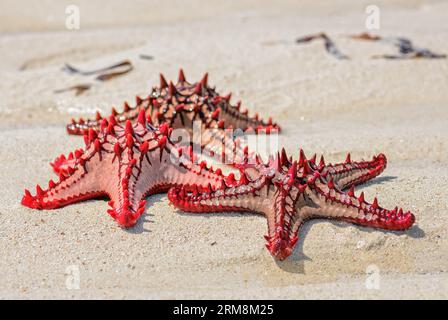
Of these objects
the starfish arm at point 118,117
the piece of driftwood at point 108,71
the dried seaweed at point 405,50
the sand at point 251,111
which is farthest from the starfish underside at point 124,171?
the dried seaweed at point 405,50

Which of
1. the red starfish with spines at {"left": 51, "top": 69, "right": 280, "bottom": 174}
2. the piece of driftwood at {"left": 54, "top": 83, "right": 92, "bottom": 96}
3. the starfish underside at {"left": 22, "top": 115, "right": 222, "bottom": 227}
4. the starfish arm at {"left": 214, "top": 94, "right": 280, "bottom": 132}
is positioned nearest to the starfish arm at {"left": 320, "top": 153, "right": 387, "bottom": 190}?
the starfish underside at {"left": 22, "top": 115, "right": 222, "bottom": 227}

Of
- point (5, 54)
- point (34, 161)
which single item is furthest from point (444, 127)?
point (5, 54)

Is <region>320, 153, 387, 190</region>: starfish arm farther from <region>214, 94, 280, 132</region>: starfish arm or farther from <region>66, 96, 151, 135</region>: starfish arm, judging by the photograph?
<region>66, 96, 151, 135</region>: starfish arm

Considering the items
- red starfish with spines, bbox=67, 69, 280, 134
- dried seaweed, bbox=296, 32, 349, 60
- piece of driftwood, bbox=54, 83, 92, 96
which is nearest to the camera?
red starfish with spines, bbox=67, 69, 280, 134

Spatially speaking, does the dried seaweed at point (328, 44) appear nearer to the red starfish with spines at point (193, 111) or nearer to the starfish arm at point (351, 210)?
the red starfish with spines at point (193, 111)

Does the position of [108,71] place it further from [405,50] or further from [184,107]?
[405,50]

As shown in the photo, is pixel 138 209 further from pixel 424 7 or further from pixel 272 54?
pixel 424 7
